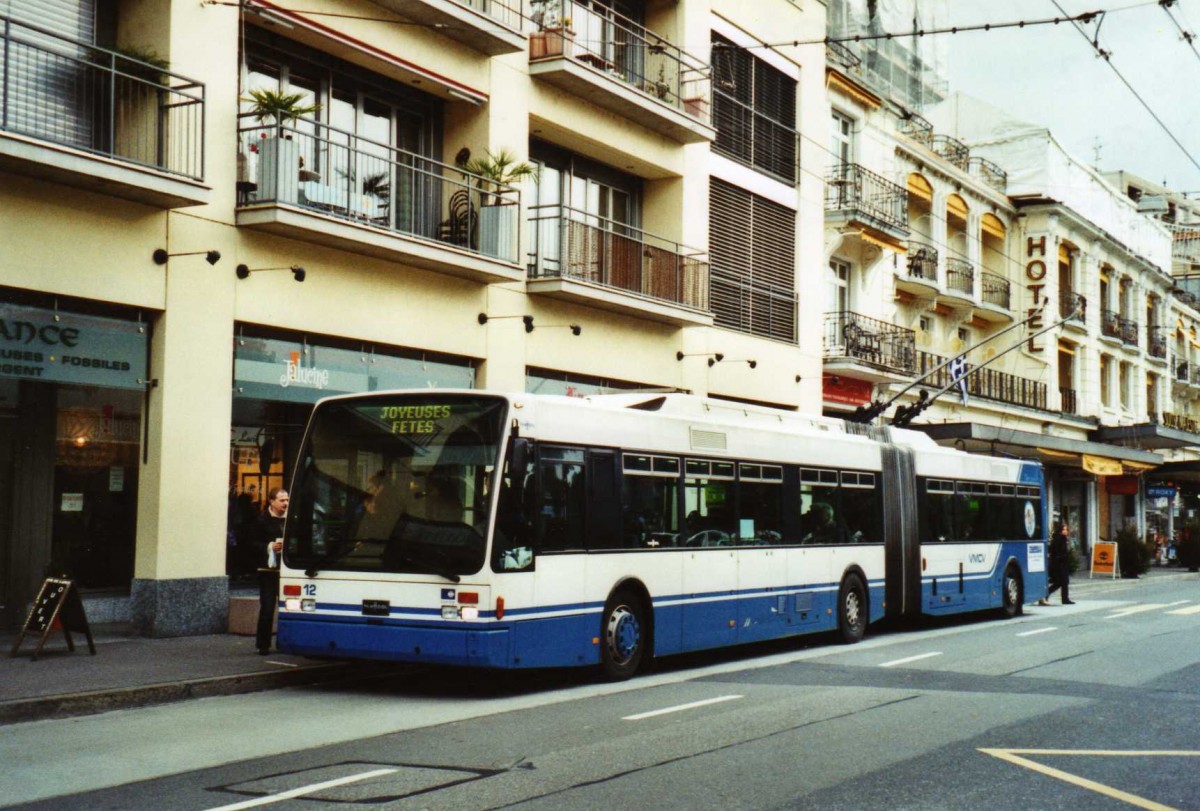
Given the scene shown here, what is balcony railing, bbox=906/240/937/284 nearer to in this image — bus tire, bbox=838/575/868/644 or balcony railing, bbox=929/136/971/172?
balcony railing, bbox=929/136/971/172

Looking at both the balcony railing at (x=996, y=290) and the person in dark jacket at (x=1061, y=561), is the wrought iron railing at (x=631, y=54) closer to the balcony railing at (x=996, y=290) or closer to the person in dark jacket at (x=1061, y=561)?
the person in dark jacket at (x=1061, y=561)

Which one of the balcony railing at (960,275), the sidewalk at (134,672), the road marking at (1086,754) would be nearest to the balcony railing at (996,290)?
the balcony railing at (960,275)

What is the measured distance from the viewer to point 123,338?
15445 mm

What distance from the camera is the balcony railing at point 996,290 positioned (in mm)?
42844

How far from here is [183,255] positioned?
15.9 m

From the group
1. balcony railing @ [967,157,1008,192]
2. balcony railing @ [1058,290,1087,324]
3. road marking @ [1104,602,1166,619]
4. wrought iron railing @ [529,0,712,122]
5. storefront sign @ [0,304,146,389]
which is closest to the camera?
storefront sign @ [0,304,146,389]

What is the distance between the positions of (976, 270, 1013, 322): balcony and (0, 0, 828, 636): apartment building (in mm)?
18871

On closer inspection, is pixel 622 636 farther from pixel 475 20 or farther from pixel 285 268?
pixel 475 20

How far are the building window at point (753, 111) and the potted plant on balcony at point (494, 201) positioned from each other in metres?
7.56

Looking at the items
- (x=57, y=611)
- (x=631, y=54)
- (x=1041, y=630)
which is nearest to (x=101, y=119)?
(x=57, y=611)

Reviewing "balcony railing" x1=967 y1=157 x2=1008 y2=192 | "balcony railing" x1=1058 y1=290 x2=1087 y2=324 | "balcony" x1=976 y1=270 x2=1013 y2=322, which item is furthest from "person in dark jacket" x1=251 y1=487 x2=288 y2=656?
"balcony railing" x1=1058 y1=290 x2=1087 y2=324

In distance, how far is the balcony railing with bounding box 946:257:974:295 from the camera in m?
39.7

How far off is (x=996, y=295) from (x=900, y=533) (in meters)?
25.4

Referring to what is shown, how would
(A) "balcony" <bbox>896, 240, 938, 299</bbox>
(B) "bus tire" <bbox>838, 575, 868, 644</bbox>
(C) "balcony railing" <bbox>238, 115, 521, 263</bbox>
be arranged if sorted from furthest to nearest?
(A) "balcony" <bbox>896, 240, 938, 299</bbox> < (B) "bus tire" <bbox>838, 575, 868, 644</bbox> < (C) "balcony railing" <bbox>238, 115, 521, 263</bbox>
